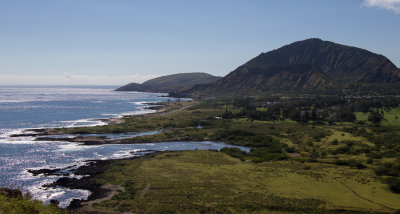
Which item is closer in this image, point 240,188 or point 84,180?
point 240,188

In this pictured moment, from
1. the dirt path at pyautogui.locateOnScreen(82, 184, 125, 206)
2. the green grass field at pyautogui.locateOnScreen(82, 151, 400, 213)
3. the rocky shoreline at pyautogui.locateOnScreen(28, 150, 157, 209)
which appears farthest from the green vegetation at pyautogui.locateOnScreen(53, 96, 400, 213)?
the rocky shoreline at pyautogui.locateOnScreen(28, 150, 157, 209)

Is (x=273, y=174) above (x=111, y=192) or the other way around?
above

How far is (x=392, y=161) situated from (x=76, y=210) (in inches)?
3483

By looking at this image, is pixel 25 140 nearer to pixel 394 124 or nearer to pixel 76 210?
pixel 76 210

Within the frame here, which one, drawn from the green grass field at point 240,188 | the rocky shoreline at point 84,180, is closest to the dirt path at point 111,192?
the rocky shoreline at point 84,180

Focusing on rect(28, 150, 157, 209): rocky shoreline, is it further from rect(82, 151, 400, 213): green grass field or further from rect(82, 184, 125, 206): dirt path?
rect(82, 151, 400, 213): green grass field

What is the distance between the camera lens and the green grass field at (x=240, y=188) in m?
64.1

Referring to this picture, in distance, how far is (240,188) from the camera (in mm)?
75188

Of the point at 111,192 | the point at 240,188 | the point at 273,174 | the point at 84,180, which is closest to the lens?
the point at 111,192

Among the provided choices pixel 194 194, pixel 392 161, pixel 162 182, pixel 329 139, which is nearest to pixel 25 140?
pixel 162 182

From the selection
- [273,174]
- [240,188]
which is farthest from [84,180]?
[273,174]

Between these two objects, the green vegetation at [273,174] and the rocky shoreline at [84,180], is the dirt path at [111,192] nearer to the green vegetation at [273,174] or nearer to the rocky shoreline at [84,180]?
the rocky shoreline at [84,180]

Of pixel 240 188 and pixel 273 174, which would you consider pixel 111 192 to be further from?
pixel 273 174

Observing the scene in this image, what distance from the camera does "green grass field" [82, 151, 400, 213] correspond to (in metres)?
64.1
